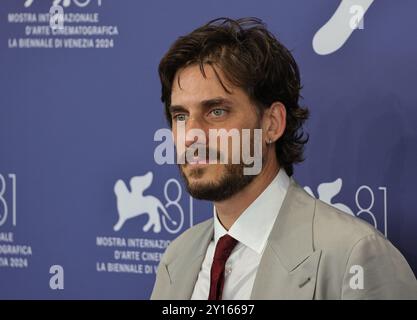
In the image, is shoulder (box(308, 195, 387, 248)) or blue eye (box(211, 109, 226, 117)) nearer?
shoulder (box(308, 195, 387, 248))

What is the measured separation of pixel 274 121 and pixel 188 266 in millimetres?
376

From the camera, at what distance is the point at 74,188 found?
2.31m

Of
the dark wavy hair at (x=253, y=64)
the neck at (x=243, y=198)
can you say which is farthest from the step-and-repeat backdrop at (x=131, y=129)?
the neck at (x=243, y=198)

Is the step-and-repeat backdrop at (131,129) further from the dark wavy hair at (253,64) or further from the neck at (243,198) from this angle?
the neck at (243,198)

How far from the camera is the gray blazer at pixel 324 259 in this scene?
5.14ft

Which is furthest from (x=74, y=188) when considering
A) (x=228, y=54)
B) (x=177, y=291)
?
(x=228, y=54)

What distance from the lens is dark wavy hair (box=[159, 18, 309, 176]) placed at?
1733 millimetres

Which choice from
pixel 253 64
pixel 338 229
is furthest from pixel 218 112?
pixel 338 229

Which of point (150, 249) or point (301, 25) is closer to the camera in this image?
point (301, 25)

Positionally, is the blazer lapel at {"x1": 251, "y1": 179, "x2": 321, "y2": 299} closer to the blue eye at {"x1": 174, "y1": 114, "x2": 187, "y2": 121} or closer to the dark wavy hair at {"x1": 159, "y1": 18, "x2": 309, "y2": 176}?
the dark wavy hair at {"x1": 159, "y1": 18, "x2": 309, "y2": 176}

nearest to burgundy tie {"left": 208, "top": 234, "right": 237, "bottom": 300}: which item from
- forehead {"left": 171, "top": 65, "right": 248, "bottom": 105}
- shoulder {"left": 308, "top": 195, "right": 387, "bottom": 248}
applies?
shoulder {"left": 308, "top": 195, "right": 387, "bottom": 248}

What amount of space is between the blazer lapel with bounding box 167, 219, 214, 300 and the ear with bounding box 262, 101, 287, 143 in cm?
26

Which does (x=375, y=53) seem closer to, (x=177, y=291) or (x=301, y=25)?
(x=301, y=25)
